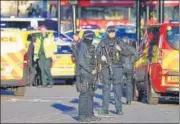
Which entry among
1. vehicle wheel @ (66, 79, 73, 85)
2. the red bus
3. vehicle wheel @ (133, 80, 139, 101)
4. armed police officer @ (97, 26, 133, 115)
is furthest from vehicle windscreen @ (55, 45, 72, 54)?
the red bus

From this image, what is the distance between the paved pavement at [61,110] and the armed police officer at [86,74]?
366 millimetres

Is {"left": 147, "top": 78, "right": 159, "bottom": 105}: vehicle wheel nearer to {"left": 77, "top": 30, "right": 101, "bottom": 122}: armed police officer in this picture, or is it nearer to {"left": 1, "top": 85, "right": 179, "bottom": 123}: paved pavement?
{"left": 1, "top": 85, "right": 179, "bottom": 123}: paved pavement

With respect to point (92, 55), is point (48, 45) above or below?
below

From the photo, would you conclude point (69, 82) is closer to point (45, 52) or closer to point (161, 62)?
point (45, 52)

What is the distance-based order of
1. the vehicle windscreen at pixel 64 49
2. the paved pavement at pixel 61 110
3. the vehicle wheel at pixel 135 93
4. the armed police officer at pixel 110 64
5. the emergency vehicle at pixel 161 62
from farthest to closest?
the vehicle windscreen at pixel 64 49, the vehicle wheel at pixel 135 93, the emergency vehicle at pixel 161 62, the armed police officer at pixel 110 64, the paved pavement at pixel 61 110

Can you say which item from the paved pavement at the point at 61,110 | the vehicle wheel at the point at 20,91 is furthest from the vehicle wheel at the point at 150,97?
the vehicle wheel at the point at 20,91

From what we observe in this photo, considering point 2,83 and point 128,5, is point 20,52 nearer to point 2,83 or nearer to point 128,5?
point 2,83

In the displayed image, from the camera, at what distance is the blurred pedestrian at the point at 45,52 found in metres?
21.7

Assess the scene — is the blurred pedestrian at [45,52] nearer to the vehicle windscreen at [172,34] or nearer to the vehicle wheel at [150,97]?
the vehicle wheel at [150,97]

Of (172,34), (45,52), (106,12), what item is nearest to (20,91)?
(45,52)

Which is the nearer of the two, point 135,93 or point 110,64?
point 110,64

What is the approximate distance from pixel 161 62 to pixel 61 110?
2.60 m

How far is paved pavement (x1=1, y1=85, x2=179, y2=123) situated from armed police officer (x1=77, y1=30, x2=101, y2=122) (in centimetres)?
37

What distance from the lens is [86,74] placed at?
12680mm
